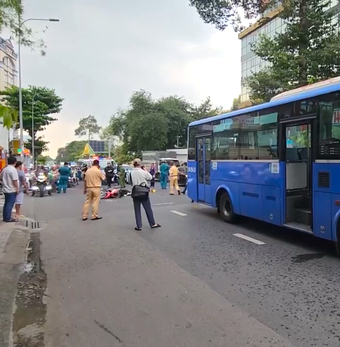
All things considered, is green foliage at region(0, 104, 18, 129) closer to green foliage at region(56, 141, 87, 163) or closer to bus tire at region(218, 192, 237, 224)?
bus tire at region(218, 192, 237, 224)

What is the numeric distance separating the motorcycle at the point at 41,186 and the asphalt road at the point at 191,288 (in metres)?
11.3

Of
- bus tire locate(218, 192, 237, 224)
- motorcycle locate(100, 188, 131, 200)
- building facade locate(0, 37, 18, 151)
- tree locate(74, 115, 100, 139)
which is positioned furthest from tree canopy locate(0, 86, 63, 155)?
tree locate(74, 115, 100, 139)

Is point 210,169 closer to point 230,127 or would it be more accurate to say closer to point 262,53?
point 230,127

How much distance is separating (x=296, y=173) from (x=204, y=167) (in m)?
3.93

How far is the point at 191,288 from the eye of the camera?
207 inches

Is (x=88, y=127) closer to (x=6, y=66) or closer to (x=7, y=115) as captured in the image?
(x=6, y=66)

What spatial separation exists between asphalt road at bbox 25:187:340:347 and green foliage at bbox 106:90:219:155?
38044mm

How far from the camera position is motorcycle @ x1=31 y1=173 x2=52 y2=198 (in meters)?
20.0

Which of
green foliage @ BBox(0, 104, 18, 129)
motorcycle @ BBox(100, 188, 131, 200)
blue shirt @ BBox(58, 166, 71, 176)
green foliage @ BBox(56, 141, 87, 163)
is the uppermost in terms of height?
green foliage @ BBox(56, 141, 87, 163)

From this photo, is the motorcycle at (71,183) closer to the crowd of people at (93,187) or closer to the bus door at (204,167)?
the crowd of people at (93,187)

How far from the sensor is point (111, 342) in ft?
12.4

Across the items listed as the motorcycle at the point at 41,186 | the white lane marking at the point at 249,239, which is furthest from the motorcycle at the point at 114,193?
the white lane marking at the point at 249,239

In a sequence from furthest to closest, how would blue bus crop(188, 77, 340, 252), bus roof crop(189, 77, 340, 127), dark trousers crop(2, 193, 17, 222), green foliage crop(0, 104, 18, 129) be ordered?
dark trousers crop(2, 193, 17, 222) → bus roof crop(189, 77, 340, 127) → blue bus crop(188, 77, 340, 252) → green foliage crop(0, 104, 18, 129)

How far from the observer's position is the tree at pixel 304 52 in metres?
20.8
